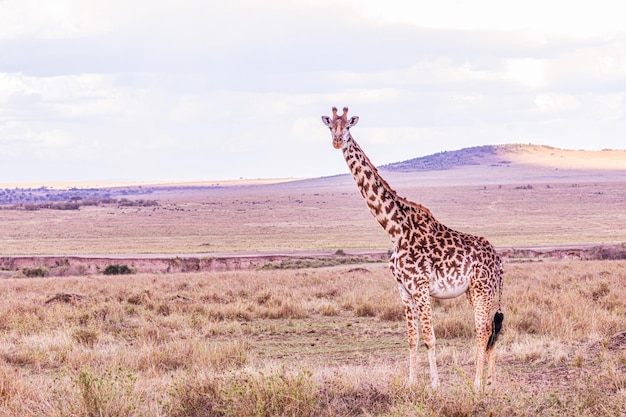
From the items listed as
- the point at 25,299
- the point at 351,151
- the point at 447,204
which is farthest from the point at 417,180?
the point at 351,151

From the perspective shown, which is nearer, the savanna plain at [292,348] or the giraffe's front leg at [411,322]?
the savanna plain at [292,348]

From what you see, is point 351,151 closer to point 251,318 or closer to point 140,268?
point 251,318

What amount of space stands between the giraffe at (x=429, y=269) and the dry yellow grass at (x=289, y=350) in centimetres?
51

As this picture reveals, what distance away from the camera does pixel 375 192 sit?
30.5ft

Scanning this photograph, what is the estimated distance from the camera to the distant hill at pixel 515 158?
529 ft

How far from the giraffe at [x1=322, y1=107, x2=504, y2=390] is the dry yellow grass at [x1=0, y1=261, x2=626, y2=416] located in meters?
0.51

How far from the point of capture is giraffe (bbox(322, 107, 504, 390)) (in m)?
8.85

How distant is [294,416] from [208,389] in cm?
118

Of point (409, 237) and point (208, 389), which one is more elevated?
point (409, 237)

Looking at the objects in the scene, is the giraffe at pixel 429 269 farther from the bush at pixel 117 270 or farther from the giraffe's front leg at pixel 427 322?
the bush at pixel 117 270

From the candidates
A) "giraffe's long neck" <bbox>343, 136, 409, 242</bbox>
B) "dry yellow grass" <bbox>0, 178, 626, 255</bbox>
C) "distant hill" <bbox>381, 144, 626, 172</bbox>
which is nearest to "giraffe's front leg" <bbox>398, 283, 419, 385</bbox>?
"giraffe's long neck" <bbox>343, 136, 409, 242</bbox>

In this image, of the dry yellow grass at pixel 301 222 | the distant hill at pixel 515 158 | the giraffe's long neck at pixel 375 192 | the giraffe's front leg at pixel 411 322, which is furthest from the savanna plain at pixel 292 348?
the distant hill at pixel 515 158

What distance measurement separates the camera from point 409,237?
9.05 metres

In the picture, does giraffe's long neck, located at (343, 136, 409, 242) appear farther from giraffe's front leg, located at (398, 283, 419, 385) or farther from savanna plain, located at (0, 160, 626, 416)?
savanna plain, located at (0, 160, 626, 416)
